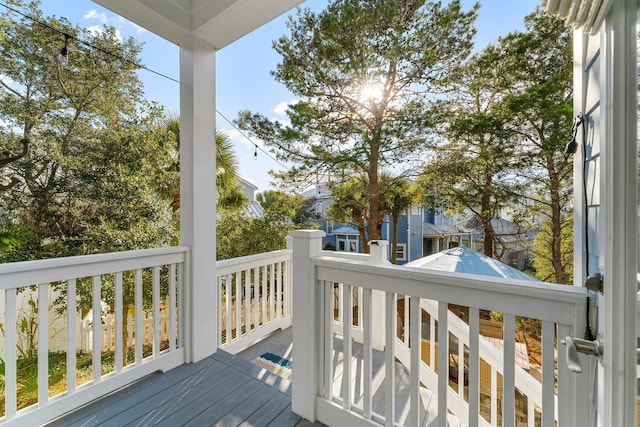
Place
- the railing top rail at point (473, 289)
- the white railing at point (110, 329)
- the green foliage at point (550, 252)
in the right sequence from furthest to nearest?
the white railing at point (110, 329)
the green foliage at point (550, 252)
the railing top rail at point (473, 289)

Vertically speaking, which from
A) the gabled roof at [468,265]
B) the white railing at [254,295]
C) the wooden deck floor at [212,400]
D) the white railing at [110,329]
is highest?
the gabled roof at [468,265]

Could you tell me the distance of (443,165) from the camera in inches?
147

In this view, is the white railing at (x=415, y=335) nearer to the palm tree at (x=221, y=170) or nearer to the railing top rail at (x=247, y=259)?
the railing top rail at (x=247, y=259)

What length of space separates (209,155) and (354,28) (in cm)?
334

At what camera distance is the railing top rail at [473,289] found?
38.4 inches

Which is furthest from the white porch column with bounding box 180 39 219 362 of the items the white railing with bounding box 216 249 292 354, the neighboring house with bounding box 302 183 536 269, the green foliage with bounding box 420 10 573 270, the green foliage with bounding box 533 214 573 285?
the green foliage with bounding box 533 214 573 285

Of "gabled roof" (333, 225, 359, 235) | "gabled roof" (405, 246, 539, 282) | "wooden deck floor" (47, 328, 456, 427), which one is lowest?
"wooden deck floor" (47, 328, 456, 427)

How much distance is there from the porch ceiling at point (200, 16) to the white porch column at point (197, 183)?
12 centimetres

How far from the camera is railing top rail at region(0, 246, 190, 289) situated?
152 centimetres

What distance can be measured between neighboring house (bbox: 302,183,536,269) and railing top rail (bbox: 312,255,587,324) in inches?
65.4

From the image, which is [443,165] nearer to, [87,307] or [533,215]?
[533,215]

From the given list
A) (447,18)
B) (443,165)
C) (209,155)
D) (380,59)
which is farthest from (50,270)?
(447,18)

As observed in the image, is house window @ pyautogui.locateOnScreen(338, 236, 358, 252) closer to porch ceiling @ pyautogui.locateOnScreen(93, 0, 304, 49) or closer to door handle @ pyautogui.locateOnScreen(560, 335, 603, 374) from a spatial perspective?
porch ceiling @ pyautogui.locateOnScreen(93, 0, 304, 49)

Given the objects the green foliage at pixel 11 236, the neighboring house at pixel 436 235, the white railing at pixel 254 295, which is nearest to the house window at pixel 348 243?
the neighboring house at pixel 436 235
